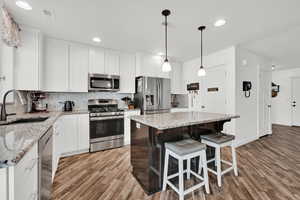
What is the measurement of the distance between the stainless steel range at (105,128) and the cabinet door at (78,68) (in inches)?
20.5

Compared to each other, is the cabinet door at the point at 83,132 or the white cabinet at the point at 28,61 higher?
the white cabinet at the point at 28,61

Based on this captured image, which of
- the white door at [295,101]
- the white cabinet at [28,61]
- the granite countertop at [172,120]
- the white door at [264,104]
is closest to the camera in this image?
the granite countertop at [172,120]

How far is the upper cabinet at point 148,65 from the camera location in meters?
3.77

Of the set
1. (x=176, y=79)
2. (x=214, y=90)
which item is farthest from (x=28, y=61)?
(x=214, y=90)

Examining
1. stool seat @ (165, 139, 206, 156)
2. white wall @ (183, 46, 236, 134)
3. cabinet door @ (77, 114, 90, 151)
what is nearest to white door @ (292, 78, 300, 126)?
white wall @ (183, 46, 236, 134)

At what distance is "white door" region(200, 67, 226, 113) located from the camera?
3443 mm

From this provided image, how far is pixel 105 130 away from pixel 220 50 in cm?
363

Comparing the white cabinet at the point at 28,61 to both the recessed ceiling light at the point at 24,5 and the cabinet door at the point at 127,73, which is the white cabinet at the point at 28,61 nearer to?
the recessed ceiling light at the point at 24,5

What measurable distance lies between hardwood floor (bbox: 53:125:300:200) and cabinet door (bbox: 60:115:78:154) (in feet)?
0.69

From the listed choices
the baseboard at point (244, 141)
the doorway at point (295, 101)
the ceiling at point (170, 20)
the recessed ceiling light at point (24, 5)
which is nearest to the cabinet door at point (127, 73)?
the ceiling at point (170, 20)

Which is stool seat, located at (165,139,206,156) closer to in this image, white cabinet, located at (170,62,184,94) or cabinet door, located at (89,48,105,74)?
cabinet door, located at (89,48,105,74)

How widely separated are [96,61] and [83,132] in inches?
68.6

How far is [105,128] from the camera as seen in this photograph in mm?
3123

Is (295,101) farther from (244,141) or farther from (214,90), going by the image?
(214,90)
